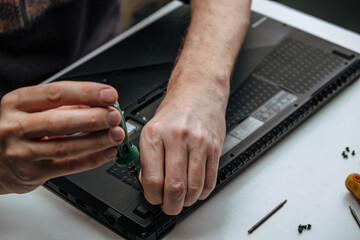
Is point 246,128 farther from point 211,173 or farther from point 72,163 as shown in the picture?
point 72,163

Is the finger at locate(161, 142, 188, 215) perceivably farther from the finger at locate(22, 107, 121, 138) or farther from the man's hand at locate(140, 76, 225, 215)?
the finger at locate(22, 107, 121, 138)

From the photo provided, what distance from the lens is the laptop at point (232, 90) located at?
0.77 m

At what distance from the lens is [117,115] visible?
60 cm

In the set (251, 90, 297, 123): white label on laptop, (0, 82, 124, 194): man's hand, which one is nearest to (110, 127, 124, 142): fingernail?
(0, 82, 124, 194): man's hand

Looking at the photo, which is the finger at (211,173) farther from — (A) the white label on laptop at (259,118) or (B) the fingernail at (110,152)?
(B) the fingernail at (110,152)

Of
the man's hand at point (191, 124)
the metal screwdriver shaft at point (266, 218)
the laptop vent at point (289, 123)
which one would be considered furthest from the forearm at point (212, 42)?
the metal screwdriver shaft at point (266, 218)

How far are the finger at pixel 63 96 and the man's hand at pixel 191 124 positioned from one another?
0.17 meters

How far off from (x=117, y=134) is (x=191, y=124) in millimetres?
193

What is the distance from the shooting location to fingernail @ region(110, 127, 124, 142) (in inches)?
24.0

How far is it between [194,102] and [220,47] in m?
0.20

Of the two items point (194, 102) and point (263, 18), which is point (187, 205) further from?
point (263, 18)

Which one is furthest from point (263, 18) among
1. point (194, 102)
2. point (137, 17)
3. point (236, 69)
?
point (137, 17)

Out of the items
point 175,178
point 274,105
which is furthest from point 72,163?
point 274,105

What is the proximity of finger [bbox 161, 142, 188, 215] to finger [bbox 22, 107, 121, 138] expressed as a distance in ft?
0.51
